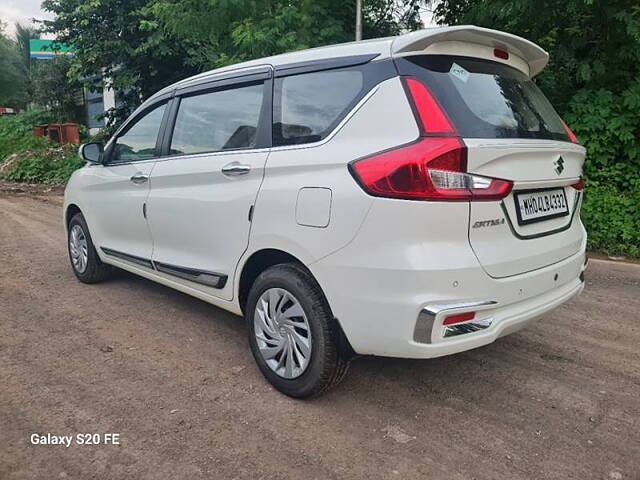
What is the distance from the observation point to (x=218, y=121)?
11.6 feet

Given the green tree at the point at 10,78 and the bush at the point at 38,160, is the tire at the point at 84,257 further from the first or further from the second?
the green tree at the point at 10,78

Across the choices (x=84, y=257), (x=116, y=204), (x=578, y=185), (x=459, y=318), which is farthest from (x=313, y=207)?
(x=84, y=257)

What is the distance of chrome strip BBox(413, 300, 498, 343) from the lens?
2328 millimetres

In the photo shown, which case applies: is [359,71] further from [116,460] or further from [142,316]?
[142,316]

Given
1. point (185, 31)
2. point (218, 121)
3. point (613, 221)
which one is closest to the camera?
point (218, 121)

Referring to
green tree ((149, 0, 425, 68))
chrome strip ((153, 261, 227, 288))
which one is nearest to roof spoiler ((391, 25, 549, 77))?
chrome strip ((153, 261, 227, 288))

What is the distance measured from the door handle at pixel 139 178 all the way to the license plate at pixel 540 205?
8.85 ft

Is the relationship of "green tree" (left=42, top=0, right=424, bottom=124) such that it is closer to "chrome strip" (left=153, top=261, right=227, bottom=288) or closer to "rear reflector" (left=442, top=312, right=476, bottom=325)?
"chrome strip" (left=153, top=261, right=227, bottom=288)

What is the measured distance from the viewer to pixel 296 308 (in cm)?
280

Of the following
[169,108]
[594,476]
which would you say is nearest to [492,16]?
[169,108]

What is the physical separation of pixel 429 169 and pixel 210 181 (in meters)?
1.56

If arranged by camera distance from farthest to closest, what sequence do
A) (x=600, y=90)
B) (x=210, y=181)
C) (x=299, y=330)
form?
(x=600, y=90) < (x=210, y=181) < (x=299, y=330)

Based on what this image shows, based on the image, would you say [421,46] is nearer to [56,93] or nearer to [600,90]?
Result: [600,90]

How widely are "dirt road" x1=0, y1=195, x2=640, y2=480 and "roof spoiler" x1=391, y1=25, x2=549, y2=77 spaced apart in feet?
6.04
